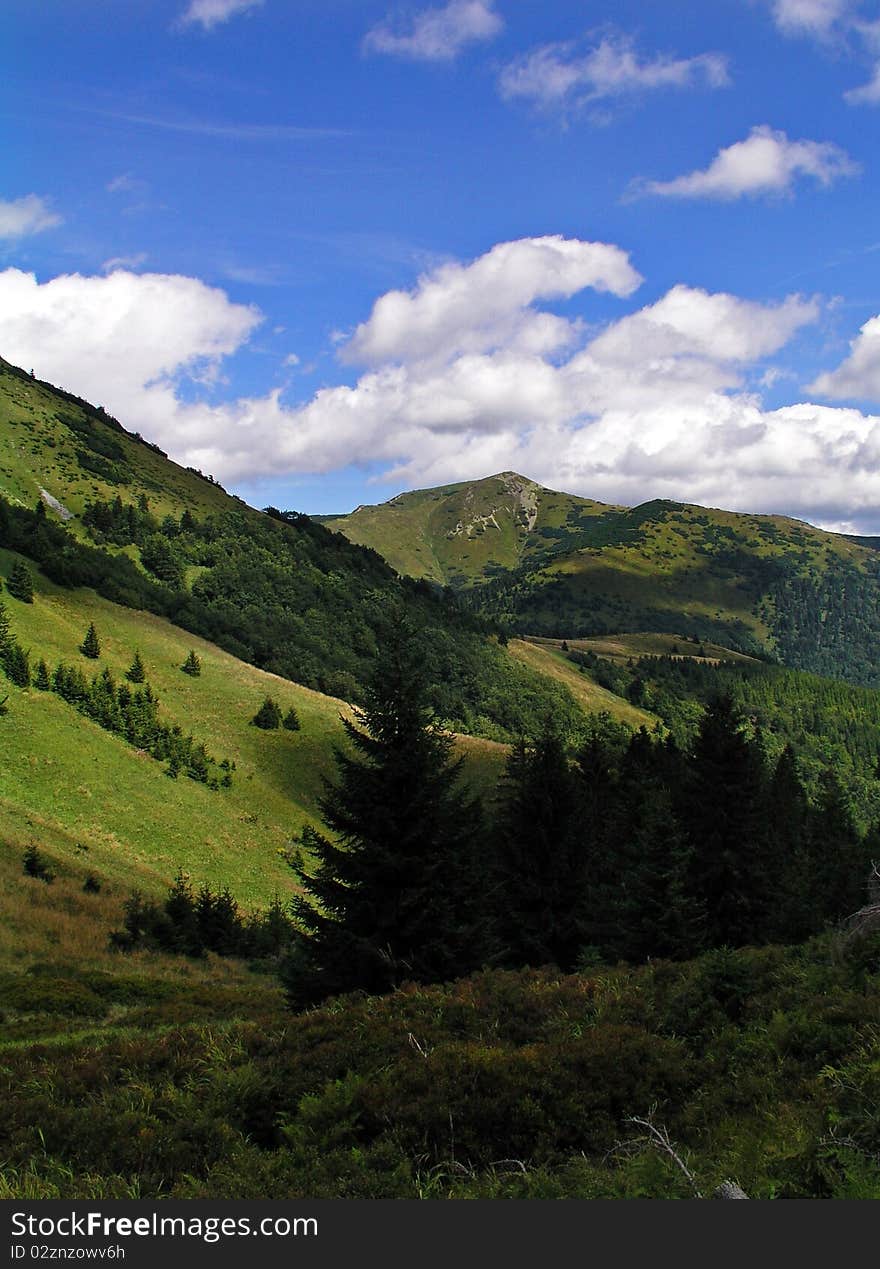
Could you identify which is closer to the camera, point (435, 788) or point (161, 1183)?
point (161, 1183)

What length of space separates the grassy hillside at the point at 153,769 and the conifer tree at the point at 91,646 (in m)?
1.01

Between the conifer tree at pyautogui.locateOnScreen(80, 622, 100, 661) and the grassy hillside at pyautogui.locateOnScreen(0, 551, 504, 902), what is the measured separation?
1.01 m

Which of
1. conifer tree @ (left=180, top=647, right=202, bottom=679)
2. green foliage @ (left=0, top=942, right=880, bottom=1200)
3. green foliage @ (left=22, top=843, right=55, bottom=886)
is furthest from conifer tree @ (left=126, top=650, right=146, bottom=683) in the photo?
green foliage @ (left=0, top=942, right=880, bottom=1200)

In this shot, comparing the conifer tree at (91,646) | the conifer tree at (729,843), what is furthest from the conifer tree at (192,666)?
the conifer tree at (729,843)

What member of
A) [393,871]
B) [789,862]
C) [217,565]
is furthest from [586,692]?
[393,871]

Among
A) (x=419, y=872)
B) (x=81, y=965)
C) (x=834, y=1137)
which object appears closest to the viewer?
(x=834, y=1137)

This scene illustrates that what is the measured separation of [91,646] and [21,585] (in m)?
9.95

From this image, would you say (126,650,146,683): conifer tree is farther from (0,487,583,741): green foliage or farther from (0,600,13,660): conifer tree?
(0,487,583,741): green foliage

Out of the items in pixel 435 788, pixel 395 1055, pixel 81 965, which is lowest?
pixel 81 965

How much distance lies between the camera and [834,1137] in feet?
19.9

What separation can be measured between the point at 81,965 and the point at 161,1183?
815 inches

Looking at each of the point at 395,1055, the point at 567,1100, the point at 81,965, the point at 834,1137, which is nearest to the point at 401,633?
the point at 395,1055

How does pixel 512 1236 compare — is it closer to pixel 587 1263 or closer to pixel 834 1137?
pixel 587 1263

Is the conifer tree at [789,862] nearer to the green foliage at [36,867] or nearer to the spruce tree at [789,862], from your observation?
the spruce tree at [789,862]
